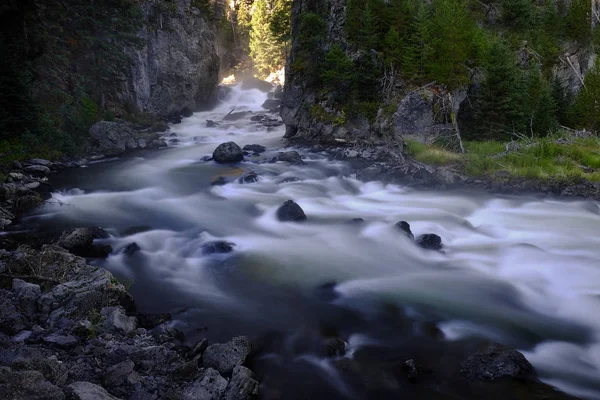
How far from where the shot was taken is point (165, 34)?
38156 millimetres

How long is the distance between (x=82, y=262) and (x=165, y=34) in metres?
34.2

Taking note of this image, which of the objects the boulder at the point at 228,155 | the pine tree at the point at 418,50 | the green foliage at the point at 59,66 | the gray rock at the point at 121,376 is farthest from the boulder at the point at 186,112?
the gray rock at the point at 121,376

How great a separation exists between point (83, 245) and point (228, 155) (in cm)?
1333

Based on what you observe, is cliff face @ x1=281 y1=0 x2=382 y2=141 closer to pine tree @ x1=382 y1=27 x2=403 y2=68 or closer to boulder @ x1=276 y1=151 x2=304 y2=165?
pine tree @ x1=382 y1=27 x2=403 y2=68

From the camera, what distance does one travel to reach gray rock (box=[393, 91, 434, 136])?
22.6 metres

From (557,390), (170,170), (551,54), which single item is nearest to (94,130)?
(170,170)

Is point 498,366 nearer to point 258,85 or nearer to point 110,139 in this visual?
point 110,139

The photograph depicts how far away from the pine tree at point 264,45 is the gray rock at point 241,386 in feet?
200

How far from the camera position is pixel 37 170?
63.1ft

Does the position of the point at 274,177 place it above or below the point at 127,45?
below

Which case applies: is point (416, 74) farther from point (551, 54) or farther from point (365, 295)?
point (365, 295)

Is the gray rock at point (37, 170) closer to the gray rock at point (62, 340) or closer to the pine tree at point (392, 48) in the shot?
the gray rock at point (62, 340)

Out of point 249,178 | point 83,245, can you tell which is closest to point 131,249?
point 83,245

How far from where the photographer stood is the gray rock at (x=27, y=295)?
7.39 meters
